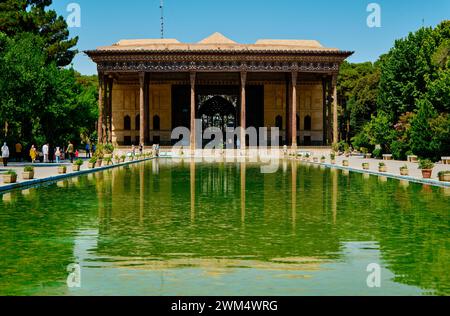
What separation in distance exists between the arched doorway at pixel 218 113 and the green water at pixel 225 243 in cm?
5726

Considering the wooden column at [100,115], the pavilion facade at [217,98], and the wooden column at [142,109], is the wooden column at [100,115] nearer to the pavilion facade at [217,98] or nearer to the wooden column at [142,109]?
the pavilion facade at [217,98]

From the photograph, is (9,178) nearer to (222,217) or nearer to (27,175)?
(27,175)

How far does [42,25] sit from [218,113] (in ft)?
88.1

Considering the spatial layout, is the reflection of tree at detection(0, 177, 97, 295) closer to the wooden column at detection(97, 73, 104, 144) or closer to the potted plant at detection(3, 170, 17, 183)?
the potted plant at detection(3, 170, 17, 183)

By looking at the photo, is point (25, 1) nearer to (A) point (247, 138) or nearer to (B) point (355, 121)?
(A) point (247, 138)

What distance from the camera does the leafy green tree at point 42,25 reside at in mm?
48062

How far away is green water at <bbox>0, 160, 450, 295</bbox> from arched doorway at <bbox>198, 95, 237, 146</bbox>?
57.3m

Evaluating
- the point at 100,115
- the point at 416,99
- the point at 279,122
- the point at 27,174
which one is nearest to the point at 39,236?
the point at 27,174

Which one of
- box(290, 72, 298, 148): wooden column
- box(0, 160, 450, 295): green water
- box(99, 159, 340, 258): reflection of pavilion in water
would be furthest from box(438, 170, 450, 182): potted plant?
box(290, 72, 298, 148): wooden column

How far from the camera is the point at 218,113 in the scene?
76.8m

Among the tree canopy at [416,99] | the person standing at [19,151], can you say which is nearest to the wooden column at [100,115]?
the person standing at [19,151]

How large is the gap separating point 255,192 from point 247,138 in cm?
5291

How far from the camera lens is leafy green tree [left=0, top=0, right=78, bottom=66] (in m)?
48.1
